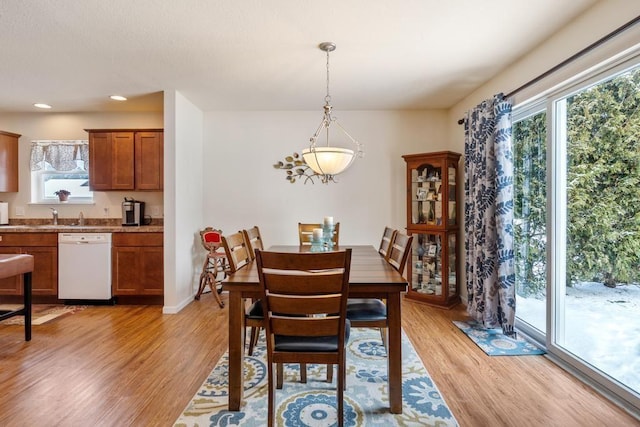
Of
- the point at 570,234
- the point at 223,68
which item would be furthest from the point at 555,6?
the point at 223,68

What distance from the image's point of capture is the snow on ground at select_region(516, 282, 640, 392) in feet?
6.68

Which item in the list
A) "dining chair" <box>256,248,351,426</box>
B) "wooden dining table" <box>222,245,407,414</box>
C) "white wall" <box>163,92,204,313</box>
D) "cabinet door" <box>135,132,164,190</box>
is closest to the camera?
→ "dining chair" <box>256,248,351,426</box>

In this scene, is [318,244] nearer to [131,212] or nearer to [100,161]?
[131,212]

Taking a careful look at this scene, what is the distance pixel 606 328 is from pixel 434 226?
1.86 metres

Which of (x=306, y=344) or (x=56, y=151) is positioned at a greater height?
(x=56, y=151)

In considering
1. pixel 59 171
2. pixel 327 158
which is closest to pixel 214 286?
pixel 327 158

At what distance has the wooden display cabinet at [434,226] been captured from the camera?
12.6 ft

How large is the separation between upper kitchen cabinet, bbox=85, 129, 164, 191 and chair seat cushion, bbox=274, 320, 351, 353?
312 cm

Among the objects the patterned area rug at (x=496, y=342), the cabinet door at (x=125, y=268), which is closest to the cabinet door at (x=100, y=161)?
the cabinet door at (x=125, y=268)

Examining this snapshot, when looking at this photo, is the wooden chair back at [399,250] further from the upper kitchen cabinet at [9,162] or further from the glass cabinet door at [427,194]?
the upper kitchen cabinet at [9,162]

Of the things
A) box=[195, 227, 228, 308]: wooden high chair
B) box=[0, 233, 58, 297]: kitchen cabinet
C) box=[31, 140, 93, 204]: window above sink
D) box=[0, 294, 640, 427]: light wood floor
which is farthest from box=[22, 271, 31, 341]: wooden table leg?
box=[31, 140, 93, 204]: window above sink

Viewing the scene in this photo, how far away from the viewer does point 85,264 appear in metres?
3.90

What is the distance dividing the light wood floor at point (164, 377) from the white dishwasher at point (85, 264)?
0.55 metres

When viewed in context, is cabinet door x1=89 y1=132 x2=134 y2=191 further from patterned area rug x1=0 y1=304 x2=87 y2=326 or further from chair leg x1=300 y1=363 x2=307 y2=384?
chair leg x1=300 y1=363 x2=307 y2=384
